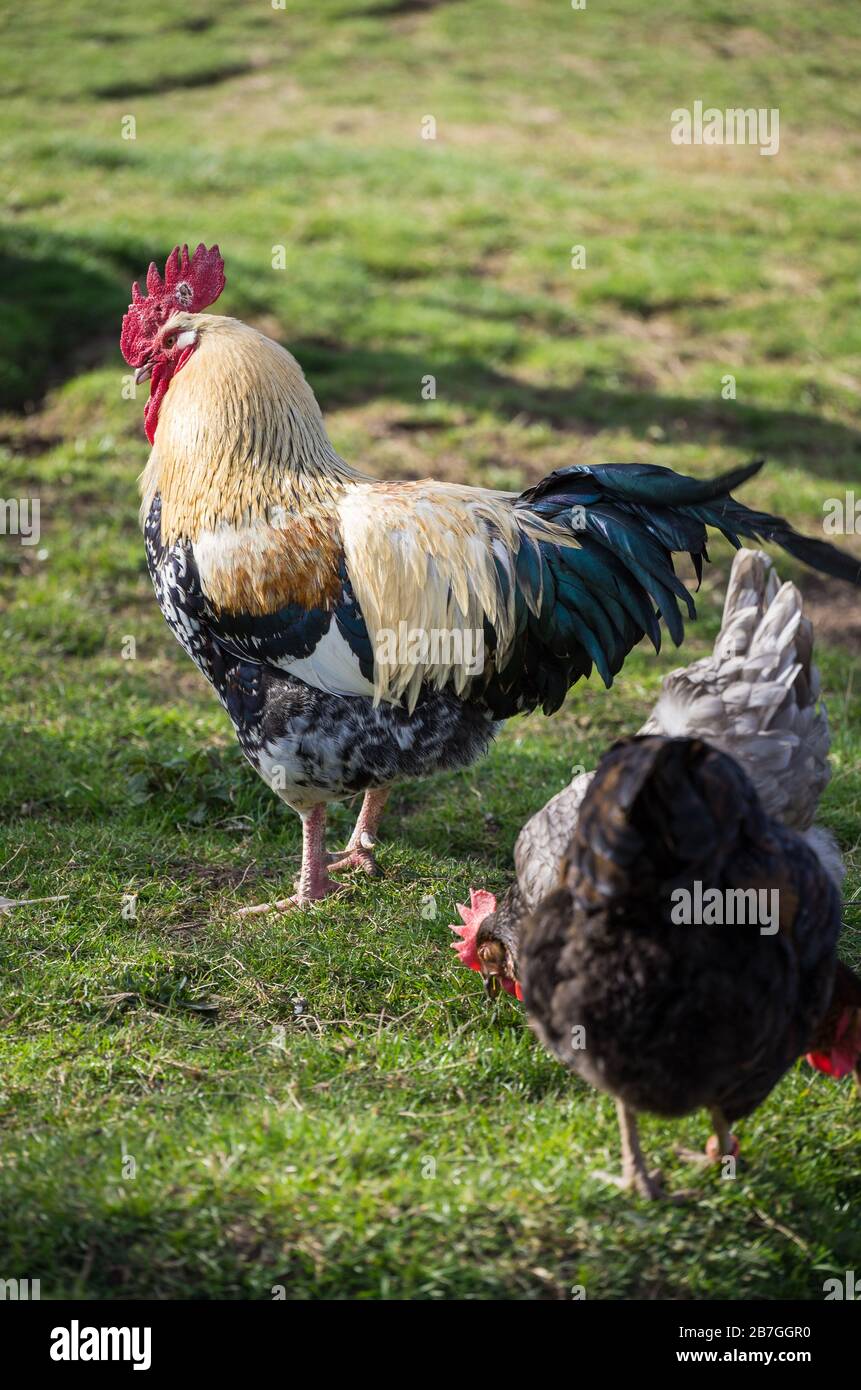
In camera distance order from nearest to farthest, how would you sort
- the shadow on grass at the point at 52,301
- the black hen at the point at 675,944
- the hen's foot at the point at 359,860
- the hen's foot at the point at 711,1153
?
the black hen at the point at 675,944
the hen's foot at the point at 711,1153
the hen's foot at the point at 359,860
the shadow on grass at the point at 52,301

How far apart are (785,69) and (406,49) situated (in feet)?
17.8

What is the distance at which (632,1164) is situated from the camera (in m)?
3.62

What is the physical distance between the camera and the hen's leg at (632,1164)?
141 inches

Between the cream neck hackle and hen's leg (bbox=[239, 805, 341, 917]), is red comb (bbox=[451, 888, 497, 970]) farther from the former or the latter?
the cream neck hackle

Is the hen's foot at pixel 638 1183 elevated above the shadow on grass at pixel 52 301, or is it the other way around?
the shadow on grass at pixel 52 301

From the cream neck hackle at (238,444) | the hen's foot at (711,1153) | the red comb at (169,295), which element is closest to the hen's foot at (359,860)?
the cream neck hackle at (238,444)

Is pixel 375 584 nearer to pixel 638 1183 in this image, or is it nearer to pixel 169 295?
pixel 169 295

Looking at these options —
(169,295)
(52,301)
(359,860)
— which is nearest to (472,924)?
(359,860)

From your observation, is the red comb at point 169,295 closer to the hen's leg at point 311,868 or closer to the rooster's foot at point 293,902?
the hen's leg at point 311,868

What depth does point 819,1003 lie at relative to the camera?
3.48 metres

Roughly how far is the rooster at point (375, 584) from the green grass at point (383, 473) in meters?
0.84

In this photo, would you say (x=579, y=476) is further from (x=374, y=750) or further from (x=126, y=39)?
(x=126, y=39)

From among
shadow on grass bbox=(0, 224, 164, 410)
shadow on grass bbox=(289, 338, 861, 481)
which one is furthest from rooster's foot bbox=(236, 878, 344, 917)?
shadow on grass bbox=(0, 224, 164, 410)

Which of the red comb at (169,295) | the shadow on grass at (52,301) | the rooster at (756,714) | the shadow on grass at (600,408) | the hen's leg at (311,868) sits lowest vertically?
the hen's leg at (311,868)
